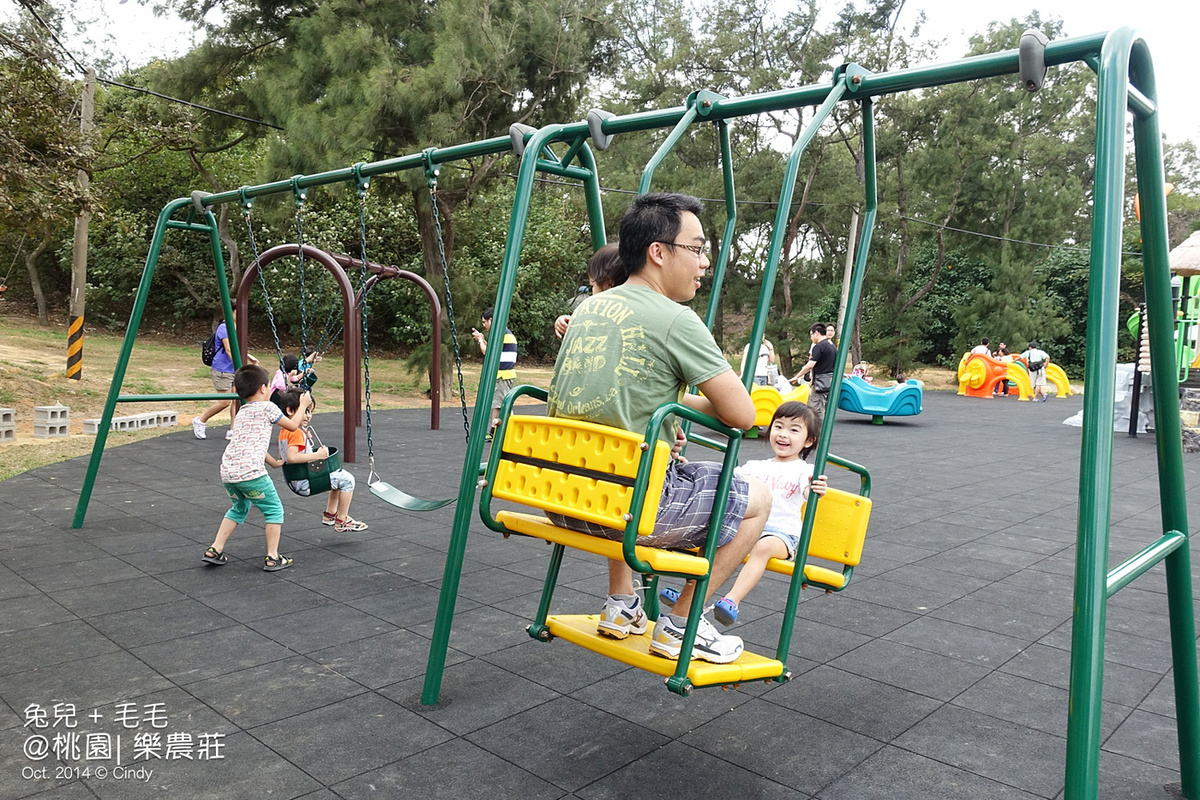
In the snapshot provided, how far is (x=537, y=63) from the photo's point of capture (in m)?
13.7

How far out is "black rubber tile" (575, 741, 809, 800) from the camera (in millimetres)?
2463

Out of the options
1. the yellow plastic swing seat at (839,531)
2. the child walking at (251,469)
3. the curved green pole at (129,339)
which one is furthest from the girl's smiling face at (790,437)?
the curved green pole at (129,339)

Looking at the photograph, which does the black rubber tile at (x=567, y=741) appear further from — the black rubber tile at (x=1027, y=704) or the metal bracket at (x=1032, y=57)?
→ the metal bracket at (x=1032, y=57)

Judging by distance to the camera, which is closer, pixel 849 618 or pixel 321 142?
pixel 849 618

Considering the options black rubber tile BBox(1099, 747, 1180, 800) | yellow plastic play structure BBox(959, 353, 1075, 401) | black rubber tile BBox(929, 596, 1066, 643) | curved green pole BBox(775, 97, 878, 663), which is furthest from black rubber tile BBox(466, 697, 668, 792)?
yellow plastic play structure BBox(959, 353, 1075, 401)

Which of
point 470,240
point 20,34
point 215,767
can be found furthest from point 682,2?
point 215,767

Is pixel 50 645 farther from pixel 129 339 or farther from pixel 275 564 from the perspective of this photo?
pixel 129 339

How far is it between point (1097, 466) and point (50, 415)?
1030 cm

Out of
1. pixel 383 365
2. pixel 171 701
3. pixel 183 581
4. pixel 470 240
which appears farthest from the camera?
pixel 383 365

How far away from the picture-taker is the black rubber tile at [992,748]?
2602 mm

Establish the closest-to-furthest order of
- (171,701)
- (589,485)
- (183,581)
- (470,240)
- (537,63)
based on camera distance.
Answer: (589,485)
(171,701)
(183,581)
(537,63)
(470,240)

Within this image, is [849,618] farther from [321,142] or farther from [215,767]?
[321,142]

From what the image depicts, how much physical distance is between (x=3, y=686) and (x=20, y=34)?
40.0ft

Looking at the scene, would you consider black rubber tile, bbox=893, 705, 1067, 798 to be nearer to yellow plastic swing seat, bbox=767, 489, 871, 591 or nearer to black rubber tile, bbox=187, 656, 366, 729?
yellow plastic swing seat, bbox=767, 489, 871, 591
